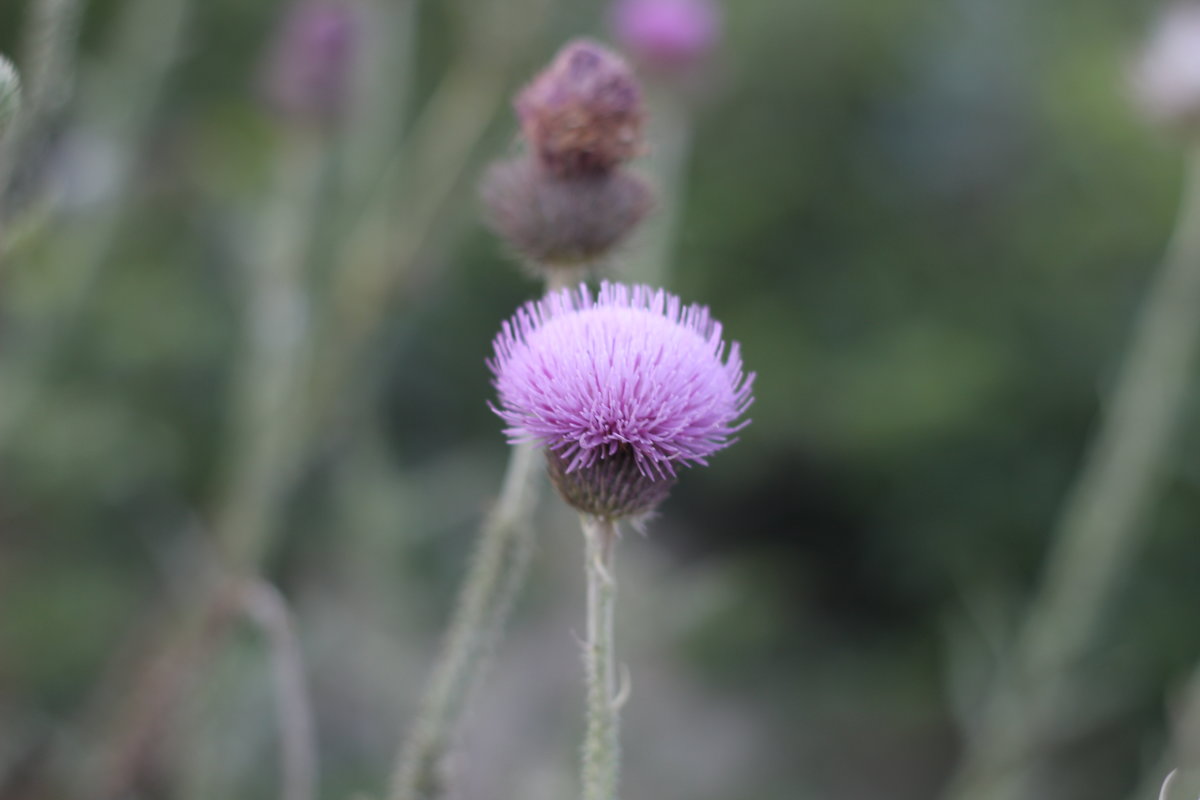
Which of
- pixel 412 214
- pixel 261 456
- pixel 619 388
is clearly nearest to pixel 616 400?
pixel 619 388

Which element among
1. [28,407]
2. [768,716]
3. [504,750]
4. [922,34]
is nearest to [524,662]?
[504,750]

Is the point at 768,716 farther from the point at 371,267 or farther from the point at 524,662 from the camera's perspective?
the point at 371,267

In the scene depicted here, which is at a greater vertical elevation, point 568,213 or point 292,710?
point 568,213

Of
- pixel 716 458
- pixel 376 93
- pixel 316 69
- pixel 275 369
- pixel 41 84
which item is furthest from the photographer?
pixel 716 458

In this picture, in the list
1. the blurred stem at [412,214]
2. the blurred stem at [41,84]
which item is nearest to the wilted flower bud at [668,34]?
the blurred stem at [412,214]

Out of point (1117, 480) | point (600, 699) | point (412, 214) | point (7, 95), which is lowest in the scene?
point (600, 699)

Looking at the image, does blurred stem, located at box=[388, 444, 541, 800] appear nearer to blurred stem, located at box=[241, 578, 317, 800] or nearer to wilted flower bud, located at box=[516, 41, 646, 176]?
blurred stem, located at box=[241, 578, 317, 800]

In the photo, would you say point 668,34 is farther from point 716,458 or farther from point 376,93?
point 716,458
